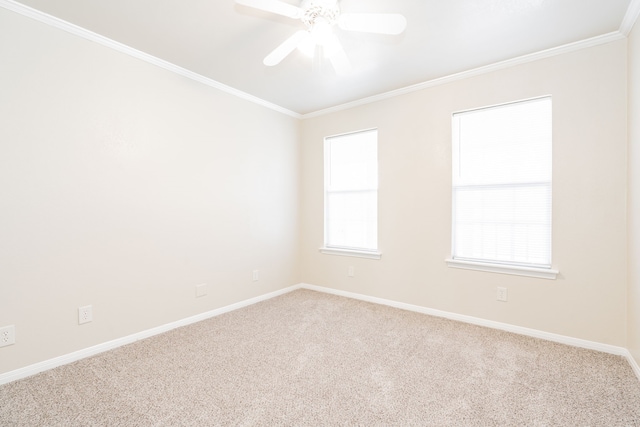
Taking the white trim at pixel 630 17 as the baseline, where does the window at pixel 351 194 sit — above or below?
below

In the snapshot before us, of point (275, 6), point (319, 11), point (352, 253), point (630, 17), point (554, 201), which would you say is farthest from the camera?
point (352, 253)

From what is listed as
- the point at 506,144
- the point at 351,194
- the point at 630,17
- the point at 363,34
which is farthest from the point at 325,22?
the point at 351,194

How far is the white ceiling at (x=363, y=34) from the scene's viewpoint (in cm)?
193

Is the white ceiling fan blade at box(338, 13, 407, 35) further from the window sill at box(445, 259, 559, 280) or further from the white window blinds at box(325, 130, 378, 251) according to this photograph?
the window sill at box(445, 259, 559, 280)

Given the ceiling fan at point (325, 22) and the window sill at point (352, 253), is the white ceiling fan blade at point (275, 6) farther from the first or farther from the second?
the window sill at point (352, 253)

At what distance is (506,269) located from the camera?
8.75ft

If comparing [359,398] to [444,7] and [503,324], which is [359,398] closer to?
[503,324]

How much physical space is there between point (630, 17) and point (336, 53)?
78.8 inches

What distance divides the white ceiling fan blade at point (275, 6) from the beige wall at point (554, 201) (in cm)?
188

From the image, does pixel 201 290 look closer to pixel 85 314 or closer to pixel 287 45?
pixel 85 314

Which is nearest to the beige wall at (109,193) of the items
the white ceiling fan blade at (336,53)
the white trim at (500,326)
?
the white trim at (500,326)

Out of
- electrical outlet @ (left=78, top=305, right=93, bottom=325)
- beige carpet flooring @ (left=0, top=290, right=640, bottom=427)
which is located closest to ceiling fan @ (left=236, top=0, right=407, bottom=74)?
beige carpet flooring @ (left=0, top=290, right=640, bottom=427)

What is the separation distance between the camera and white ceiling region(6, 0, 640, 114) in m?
1.93

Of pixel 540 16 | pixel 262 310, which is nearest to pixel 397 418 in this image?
pixel 262 310
